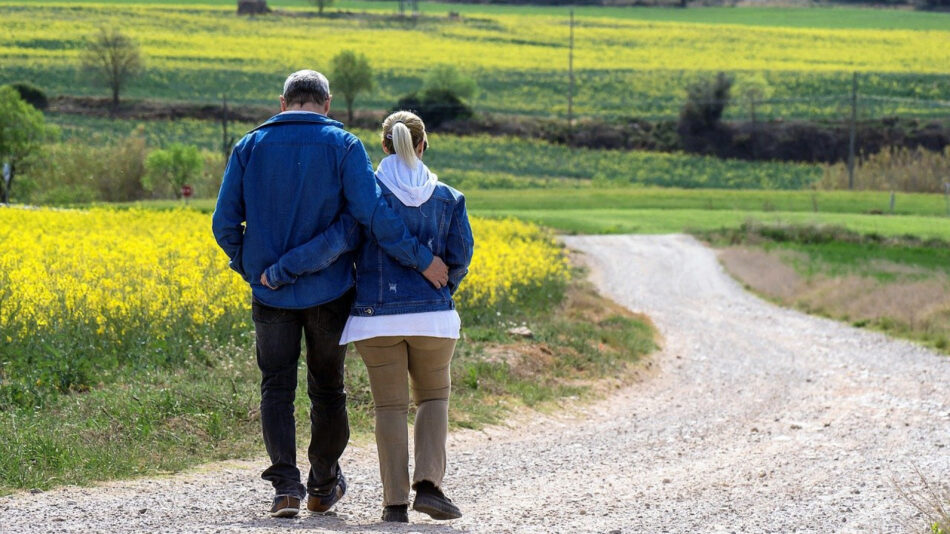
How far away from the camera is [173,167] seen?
5547cm

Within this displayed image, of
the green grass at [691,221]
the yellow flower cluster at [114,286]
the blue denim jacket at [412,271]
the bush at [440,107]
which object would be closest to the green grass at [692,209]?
the green grass at [691,221]

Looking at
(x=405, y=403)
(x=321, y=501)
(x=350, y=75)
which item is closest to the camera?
(x=405, y=403)

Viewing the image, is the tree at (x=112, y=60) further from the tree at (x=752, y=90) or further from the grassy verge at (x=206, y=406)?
the grassy verge at (x=206, y=406)

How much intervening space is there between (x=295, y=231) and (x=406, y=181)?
636 millimetres

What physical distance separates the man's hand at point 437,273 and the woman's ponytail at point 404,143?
0.52 metres

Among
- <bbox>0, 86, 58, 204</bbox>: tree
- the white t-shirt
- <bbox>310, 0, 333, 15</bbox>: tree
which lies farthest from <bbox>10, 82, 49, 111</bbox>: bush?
the white t-shirt

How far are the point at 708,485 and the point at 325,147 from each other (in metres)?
3.57

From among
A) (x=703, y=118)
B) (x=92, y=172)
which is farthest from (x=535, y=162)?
(x=92, y=172)

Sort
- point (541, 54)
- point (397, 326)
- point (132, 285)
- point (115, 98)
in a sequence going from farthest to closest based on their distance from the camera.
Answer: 1. point (541, 54)
2. point (115, 98)
3. point (132, 285)
4. point (397, 326)

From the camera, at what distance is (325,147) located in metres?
6.73

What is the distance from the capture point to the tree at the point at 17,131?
54.7 m

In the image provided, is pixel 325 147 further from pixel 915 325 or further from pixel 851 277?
pixel 851 277

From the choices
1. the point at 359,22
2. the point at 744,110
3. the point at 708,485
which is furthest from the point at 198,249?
the point at 359,22

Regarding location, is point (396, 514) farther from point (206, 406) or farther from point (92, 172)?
point (92, 172)
